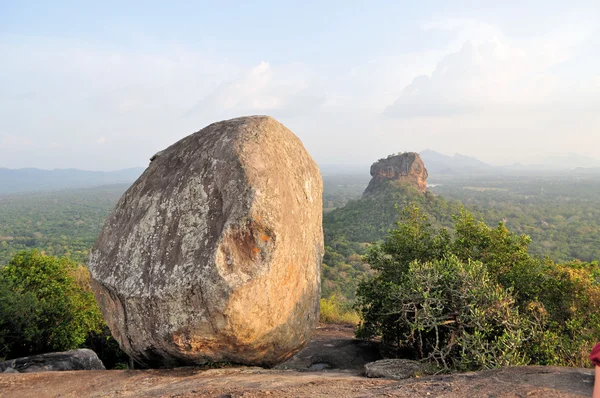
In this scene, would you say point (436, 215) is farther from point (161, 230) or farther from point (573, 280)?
point (161, 230)

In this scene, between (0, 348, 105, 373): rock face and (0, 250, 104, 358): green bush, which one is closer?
(0, 348, 105, 373): rock face

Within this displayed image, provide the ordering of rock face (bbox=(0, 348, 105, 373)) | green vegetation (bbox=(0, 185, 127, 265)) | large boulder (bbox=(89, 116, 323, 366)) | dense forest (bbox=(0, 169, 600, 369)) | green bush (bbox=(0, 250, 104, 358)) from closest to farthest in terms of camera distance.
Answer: large boulder (bbox=(89, 116, 323, 366))
dense forest (bbox=(0, 169, 600, 369))
rock face (bbox=(0, 348, 105, 373))
green bush (bbox=(0, 250, 104, 358))
green vegetation (bbox=(0, 185, 127, 265))

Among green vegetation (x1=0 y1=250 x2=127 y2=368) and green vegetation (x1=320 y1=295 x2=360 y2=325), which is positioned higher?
green vegetation (x1=0 y1=250 x2=127 y2=368)

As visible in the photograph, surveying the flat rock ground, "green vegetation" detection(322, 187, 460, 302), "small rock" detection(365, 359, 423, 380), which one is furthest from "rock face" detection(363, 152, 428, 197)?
the flat rock ground

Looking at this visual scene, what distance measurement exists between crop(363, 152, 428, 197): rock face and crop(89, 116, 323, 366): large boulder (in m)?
62.4

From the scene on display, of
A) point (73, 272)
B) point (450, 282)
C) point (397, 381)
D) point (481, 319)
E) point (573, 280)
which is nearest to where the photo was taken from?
point (397, 381)

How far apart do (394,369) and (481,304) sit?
2.70m

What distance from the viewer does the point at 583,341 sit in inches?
338

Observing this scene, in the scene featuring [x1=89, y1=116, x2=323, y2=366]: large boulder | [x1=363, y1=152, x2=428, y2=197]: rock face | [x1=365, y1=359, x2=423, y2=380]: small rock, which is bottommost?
[x1=365, y1=359, x2=423, y2=380]: small rock

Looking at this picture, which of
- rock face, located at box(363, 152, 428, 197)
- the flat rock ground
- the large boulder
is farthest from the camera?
rock face, located at box(363, 152, 428, 197)

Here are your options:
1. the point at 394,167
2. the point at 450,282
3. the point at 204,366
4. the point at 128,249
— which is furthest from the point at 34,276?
the point at 394,167

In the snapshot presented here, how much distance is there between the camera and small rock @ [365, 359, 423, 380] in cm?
774

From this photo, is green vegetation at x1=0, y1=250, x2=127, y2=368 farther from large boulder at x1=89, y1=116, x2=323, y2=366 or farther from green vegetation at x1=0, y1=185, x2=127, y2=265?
green vegetation at x1=0, y1=185, x2=127, y2=265

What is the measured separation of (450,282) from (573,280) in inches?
155
